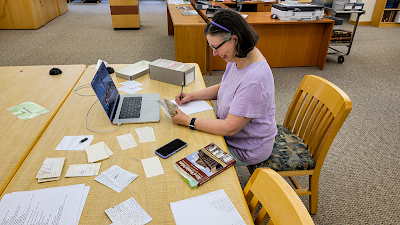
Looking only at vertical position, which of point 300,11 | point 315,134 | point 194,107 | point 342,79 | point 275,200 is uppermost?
point 300,11

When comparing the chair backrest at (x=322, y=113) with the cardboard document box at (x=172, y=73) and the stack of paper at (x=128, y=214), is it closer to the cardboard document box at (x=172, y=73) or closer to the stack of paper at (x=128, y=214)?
the cardboard document box at (x=172, y=73)

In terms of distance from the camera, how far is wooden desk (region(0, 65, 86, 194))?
1159 millimetres

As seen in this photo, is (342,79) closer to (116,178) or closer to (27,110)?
(116,178)

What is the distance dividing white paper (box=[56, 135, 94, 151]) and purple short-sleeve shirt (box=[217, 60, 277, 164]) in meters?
0.70

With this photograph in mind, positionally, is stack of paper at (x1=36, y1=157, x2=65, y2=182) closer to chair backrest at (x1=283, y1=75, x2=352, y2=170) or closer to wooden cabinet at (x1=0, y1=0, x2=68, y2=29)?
chair backrest at (x1=283, y1=75, x2=352, y2=170)

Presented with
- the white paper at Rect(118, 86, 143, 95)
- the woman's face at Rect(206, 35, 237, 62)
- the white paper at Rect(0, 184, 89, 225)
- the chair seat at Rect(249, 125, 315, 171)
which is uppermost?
the woman's face at Rect(206, 35, 237, 62)

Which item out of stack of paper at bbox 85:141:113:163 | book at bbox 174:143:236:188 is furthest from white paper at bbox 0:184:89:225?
book at bbox 174:143:236:188

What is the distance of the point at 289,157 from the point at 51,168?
1209mm

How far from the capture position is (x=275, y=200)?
771 millimetres

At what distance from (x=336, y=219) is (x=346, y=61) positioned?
3474 millimetres

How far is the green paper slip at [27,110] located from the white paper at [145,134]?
61 centimetres

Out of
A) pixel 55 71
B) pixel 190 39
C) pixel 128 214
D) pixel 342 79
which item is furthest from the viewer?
pixel 342 79

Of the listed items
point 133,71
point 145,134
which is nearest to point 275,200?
point 145,134

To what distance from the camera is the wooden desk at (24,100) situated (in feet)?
3.80
